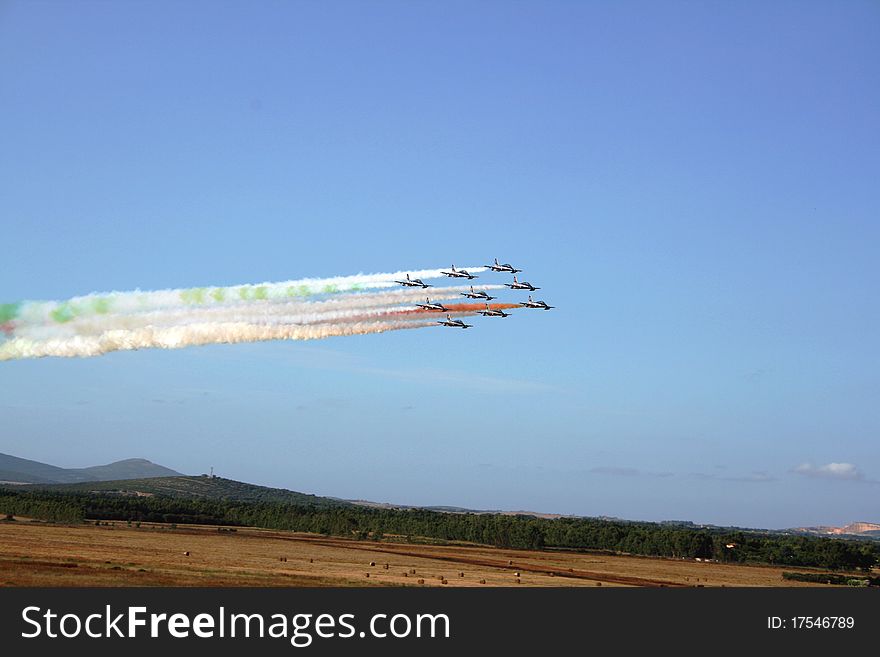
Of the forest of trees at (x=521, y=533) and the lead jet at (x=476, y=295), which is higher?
the lead jet at (x=476, y=295)

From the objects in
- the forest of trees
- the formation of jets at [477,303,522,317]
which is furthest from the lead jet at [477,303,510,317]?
the forest of trees

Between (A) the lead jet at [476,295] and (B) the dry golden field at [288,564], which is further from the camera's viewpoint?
(A) the lead jet at [476,295]

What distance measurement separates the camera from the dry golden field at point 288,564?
7644 centimetres

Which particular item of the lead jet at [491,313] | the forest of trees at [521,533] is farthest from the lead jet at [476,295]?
the forest of trees at [521,533]

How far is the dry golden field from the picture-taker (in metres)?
76.4

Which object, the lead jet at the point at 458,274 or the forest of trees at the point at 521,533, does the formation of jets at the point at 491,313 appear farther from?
the forest of trees at the point at 521,533

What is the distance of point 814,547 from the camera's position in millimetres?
161000

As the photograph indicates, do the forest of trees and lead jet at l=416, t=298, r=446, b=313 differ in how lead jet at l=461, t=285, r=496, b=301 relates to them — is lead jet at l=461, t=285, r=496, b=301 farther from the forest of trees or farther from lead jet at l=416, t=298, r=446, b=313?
the forest of trees

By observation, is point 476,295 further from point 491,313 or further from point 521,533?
point 521,533

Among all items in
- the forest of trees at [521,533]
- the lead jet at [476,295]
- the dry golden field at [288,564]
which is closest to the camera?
the dry golden field at [288,564]

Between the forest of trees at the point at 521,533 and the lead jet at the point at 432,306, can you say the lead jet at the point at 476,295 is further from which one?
the forest of trees at the point at 521,533

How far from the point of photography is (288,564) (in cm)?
9762

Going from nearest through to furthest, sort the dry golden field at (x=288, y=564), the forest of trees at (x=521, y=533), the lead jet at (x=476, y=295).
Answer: the dry golden field at (x=288, y=564), the lead jet at (x=476, y=295), the forest of trees at (x=521, y=533)
